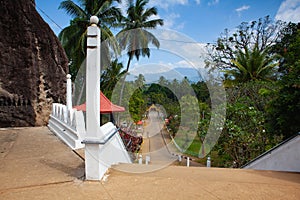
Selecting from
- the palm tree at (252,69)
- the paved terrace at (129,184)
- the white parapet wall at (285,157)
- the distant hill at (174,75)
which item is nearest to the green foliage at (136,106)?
the distant hill at (174,75)

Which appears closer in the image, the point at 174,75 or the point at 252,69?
the point at 174,75

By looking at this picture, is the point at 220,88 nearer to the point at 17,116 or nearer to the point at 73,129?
the point at 73,129

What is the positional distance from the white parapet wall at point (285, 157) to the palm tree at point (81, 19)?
12.5m

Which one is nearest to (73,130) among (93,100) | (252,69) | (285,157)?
(93,100)

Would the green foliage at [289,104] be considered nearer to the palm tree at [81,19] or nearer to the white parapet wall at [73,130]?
the white parapet wall at [73,130]

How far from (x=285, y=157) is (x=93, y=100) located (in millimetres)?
2782

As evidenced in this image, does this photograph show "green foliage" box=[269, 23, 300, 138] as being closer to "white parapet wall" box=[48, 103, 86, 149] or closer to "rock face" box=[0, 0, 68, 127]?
"white parapet wall" box=[48, 103, 86, 149]

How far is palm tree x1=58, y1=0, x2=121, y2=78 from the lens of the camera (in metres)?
13.9

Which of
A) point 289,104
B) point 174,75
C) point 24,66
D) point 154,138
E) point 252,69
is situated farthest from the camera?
point 252,69

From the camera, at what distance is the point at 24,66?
6.49 metres

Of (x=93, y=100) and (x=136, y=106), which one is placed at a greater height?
(x=93, y=100)

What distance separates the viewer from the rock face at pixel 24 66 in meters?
6.15

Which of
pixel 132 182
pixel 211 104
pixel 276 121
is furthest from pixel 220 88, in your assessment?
pixel 132 182

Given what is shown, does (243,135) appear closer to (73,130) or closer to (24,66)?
(73,130)
